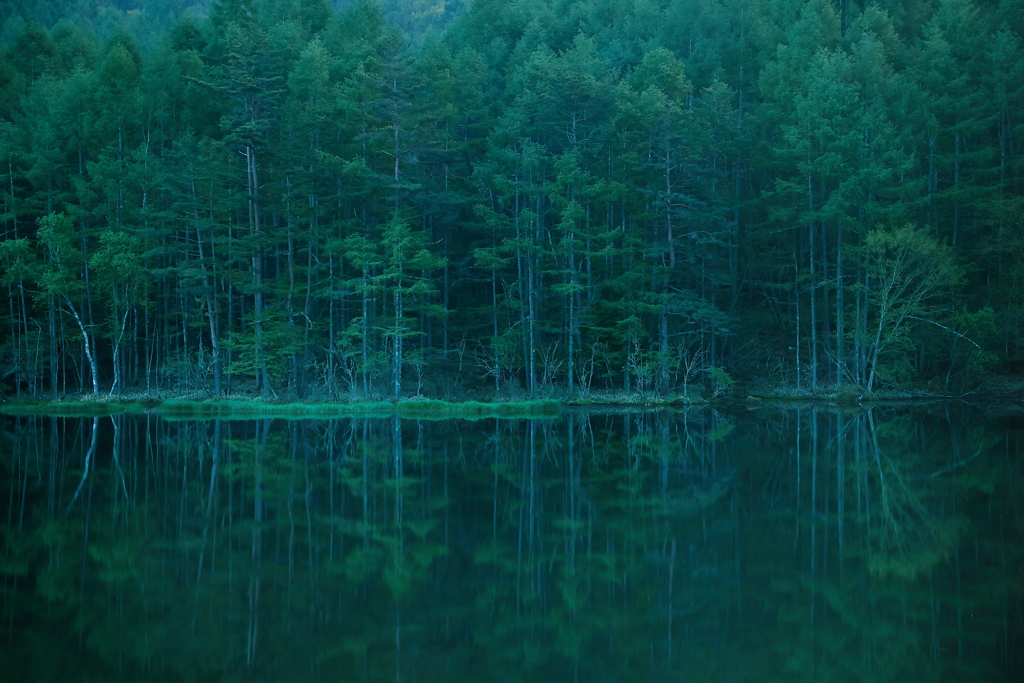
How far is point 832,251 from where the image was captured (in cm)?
3381

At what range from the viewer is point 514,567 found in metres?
9.04

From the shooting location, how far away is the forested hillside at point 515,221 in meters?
30.3

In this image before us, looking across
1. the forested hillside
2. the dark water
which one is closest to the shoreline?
the forested hillside

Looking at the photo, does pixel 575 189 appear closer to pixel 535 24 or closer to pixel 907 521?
pixel 535 24

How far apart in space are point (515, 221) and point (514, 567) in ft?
75.4

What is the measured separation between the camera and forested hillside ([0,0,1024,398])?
30.3 meters

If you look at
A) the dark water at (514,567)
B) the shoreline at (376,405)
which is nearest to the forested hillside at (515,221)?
the shoreline at (376,405)

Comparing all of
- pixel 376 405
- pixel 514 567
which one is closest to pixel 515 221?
pixel 376 405

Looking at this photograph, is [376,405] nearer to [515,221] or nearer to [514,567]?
[515,221]

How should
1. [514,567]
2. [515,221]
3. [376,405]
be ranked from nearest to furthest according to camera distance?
[514,567] < [376,405] < [515,221]

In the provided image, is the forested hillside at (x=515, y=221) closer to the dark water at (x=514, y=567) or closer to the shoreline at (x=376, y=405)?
the shoreline at (x=376, y=405)

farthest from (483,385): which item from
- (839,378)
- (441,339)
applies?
(839,378)

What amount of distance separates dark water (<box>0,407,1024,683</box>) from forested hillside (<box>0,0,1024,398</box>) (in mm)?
14266

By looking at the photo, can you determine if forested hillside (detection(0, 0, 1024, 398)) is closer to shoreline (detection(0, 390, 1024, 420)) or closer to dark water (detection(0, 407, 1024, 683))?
shoreline (detection(0, 390, 1024, 420))
